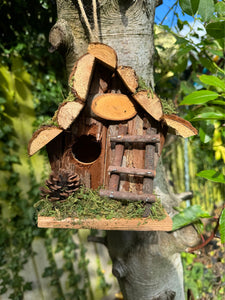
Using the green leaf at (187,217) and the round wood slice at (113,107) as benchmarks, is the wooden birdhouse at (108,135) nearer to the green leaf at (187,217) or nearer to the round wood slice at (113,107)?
the round wood slice at (113,107)

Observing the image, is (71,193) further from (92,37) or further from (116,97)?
(92,37)

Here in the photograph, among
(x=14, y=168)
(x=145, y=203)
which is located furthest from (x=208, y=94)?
(x=14, y=168)

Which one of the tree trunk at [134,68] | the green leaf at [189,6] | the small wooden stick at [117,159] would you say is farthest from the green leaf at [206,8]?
the small wooden stick at [117,159]

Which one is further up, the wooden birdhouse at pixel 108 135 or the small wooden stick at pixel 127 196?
the wooden birdhouse at pixel 108 135

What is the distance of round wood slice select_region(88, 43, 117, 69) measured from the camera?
884 mm

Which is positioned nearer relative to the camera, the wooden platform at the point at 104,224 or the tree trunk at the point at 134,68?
the wooden platform at the point at 104,224

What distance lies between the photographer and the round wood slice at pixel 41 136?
3.01 ft

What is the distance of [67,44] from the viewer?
3.35 feet

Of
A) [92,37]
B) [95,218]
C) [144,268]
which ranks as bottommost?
[144,268]

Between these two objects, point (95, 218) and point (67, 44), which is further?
point (67, 44)

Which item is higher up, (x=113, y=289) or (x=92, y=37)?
(x=92, y=37)

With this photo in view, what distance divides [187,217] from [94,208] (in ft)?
1.85

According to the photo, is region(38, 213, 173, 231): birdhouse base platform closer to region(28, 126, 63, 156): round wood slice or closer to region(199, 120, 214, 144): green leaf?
region(28, 126, 63, 156): round wood slice

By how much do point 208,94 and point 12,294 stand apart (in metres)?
1.97
